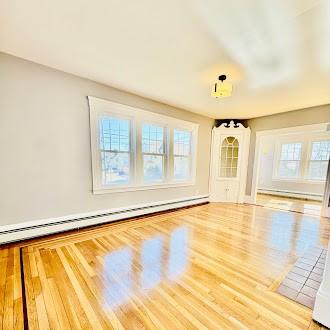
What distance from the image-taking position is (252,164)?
506cm

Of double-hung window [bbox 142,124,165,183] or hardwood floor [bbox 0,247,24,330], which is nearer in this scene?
hardwood floor [bbox 0,247,24,330]

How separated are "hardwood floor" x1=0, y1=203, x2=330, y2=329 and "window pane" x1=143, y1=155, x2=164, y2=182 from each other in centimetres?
113

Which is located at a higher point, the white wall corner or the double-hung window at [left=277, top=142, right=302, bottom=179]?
the double-hung window at [left=277, top=142, right=302, bottom=179]

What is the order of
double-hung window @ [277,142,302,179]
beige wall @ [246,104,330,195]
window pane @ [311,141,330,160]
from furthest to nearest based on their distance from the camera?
1. double-hung window @ [277,142,302,179]
2. window pane @ [311,141,330,160]
3. beige wall @ [246,104,330,195]

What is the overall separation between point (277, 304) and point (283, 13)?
2.56m

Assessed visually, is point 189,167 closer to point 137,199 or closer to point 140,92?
point 137,199

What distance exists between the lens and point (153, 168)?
12.9 feet

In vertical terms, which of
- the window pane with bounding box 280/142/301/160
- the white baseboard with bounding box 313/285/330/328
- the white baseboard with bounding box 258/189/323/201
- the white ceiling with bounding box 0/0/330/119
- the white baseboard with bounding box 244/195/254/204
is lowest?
the white baseboard with bounding box 258/189/323/201

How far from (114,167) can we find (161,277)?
214 centimetres

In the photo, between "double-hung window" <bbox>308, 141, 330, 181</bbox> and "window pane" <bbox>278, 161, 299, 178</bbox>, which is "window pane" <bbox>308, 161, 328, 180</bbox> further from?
"window pane" <bbox>278, 161, 299, 178</bbox>

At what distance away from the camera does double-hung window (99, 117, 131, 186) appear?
313cm

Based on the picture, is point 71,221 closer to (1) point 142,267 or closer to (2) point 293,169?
(1) point 142,267

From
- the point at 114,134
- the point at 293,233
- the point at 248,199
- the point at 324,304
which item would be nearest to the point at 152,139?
the point at 114,134

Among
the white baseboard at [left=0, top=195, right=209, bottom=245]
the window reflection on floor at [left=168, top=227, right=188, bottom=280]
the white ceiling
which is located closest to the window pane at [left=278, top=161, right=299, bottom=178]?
the white ceiling
